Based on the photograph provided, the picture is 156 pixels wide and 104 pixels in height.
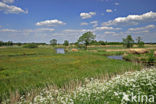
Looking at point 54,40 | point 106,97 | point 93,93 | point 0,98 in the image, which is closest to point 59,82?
point 0,98

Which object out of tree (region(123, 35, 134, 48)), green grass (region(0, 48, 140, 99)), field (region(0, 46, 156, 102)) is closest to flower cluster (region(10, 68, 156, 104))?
field (region(0, 46, 156, 102))

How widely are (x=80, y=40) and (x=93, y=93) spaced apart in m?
75.4

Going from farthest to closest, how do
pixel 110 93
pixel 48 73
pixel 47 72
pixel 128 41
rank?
pixel 128 41, pixel 47 72, pixel 48 73, pixel 110 93

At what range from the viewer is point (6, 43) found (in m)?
158

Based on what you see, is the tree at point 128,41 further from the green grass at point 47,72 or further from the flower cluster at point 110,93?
the flower cluster at point 110,93

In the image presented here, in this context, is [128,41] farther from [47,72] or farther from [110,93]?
[110,93]

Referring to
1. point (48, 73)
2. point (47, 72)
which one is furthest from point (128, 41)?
point (48, 73)

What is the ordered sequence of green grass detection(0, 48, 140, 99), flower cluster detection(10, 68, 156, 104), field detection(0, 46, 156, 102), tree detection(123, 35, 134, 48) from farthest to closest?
1. tree detection(123, 35, 134, 48)
2. green grass detection(0, 48, 140, 99)
3. field detection(0, 46, 156, 102)
4. flower cluster detection(10, 68, 156, 104)

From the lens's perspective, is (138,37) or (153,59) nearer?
(153,59)

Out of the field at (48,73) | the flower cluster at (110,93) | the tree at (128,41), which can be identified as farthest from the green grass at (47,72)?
the tree at (128,41)

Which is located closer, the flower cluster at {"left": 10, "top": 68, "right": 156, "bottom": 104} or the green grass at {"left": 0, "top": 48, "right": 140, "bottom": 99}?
the flower cluster at {"left": 10, "top": 68, "right": 156, "bottom": 104}

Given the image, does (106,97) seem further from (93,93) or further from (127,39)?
(127,39)

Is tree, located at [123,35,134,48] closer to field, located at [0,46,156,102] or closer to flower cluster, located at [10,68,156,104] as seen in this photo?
field, located at [0,46,156,102]

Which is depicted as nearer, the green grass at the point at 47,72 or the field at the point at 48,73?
the field at the point at 48,73
